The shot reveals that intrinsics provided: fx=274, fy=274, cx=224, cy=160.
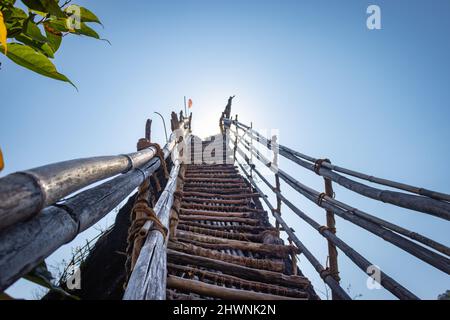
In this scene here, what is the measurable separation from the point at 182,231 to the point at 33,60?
9.38 ft

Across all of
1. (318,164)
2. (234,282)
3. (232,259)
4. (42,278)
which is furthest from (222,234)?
(42,278)

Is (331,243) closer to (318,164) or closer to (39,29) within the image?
(318,164)

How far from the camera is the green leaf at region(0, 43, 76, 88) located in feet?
2.48

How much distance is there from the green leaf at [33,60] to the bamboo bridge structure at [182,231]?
12.5 inches

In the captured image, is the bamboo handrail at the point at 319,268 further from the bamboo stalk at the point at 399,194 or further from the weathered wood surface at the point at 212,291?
the bamboo stalk at the point at 399,194

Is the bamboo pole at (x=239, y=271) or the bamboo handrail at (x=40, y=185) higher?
the bamboo handrail at (x=40, y=185)

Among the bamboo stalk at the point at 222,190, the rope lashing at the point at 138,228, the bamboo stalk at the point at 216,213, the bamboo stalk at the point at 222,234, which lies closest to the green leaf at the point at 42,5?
the rope lashing at the point at 138,228

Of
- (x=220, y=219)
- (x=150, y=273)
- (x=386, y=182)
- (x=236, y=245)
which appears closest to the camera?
(x=150, y=273)

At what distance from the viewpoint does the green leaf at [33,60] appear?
2.48 feet

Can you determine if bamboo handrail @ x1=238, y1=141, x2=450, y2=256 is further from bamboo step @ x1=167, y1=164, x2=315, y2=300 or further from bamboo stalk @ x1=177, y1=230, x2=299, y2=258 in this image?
bamboo stalk @ x1=177, y1=230, x2=299, y2=258

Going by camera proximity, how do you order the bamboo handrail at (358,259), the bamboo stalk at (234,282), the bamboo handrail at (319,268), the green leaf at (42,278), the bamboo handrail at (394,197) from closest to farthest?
the green leaf at (42,278) < the bamboo handrail at (394,197) < the bamboo handrail at (358,259) < the bamboo handrail at (319,268) < the bamboo stalk at (234,282)

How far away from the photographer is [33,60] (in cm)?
77

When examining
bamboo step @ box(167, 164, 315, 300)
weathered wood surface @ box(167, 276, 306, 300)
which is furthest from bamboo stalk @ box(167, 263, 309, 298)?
weathered wood surface @ box(167, 276, 306, 300)

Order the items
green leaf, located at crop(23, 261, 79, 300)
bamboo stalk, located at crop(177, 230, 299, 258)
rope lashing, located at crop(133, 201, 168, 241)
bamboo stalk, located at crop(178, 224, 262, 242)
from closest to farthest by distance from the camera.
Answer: green leaf, located at crop(23, 261, 79, 300) → rope lashing, located at crop(133, 201, 168, 241) → bamboo stalk, located at crop(177, 230, 299, 258) → bamboo stalk, located at crop(178, 224, 262, 242)
